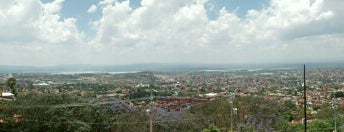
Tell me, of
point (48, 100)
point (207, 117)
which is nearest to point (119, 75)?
point (207, 117)

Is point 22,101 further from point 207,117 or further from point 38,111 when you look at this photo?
point 207,117

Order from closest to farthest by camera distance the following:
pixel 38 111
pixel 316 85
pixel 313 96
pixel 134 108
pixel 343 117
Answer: pixel 38 111
pixel 134 108
pixel 343 117
pixel 313 96
pixel 316 85

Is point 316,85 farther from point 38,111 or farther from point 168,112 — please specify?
point 38,111

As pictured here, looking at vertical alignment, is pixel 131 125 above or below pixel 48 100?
below

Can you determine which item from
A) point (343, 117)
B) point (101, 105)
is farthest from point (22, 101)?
point (343, 117)

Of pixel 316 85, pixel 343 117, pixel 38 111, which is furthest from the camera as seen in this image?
pixel 316 85

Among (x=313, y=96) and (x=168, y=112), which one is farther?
(x=313, y=96)
